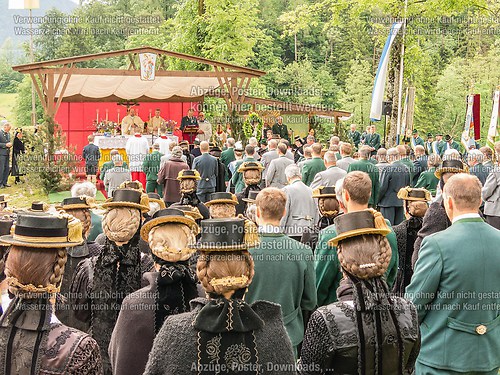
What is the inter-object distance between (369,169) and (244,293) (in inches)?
385

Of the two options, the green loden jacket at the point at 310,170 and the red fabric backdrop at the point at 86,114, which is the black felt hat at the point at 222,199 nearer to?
the green loden jacket at the point at 310,170

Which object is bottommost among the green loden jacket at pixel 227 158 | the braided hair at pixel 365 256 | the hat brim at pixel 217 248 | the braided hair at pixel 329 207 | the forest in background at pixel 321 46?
the green loden jacket at pixel 227 158

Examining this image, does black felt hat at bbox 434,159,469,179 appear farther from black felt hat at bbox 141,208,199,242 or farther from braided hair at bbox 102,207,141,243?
black felt hat at bbox 141,208,199,242

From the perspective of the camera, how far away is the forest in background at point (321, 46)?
95.1 ft

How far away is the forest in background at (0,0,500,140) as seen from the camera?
95.1 ft

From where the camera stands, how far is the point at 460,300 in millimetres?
4477

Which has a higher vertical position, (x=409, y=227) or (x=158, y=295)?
(x=158, y=295)

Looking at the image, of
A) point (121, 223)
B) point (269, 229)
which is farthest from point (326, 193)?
point (121, 223)

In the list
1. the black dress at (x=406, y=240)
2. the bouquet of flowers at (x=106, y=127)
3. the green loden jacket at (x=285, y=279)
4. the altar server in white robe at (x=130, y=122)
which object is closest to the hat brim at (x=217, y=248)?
the green loden jacket at (x=285, y=279)

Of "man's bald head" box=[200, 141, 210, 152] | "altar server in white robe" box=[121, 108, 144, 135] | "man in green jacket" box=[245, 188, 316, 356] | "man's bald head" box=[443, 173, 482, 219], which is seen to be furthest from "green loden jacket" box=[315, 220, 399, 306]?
"altar server in white robe" box=[121, 108, 144, 135]

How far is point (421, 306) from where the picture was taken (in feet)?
14.9

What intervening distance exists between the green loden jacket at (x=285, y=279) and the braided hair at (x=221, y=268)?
1.97 meters

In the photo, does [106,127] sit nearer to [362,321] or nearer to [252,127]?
[252,127]

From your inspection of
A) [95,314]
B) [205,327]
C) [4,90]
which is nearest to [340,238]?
[205,327]
